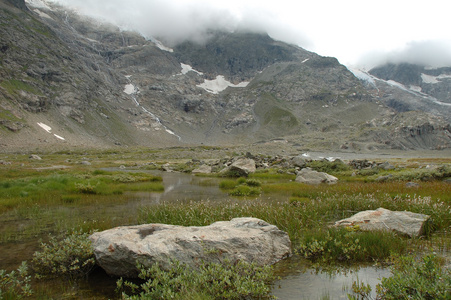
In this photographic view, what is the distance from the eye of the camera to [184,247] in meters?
6.50

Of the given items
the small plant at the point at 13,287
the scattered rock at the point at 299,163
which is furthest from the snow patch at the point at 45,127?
the small plant at the point at 13,287

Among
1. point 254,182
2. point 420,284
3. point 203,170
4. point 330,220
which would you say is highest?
point 420,284

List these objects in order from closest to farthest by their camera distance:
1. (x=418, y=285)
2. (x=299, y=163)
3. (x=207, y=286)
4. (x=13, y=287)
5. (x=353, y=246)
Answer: (x=418, y=285) → (x=207, y=286) → (x=13, y=287) → (x=353, y=246) → (x=299, y=163)

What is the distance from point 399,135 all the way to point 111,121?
173m

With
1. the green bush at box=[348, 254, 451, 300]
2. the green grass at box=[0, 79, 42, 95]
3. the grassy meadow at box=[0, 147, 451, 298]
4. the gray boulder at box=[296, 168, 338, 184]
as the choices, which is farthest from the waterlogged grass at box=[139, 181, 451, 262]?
the green grass at box=[0, 79, 42, 95]

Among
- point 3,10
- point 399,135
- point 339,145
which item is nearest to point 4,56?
point 3,10

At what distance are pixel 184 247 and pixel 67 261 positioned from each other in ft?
10.6

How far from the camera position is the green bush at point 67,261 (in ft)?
21.8

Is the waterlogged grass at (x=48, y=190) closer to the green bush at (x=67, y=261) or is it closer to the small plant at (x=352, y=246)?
the green bush at (x=67, y=261)

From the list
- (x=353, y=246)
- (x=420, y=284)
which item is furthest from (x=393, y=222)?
(x=420, y=284)

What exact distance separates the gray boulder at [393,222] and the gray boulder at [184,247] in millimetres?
2972

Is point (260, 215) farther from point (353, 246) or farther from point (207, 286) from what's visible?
point (207, 286)

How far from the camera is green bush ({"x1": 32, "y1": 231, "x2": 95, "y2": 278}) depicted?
6656mm

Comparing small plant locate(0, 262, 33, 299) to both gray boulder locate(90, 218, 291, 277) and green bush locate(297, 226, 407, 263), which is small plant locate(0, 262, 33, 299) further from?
green bush locate(297, 226, 407, 263)
